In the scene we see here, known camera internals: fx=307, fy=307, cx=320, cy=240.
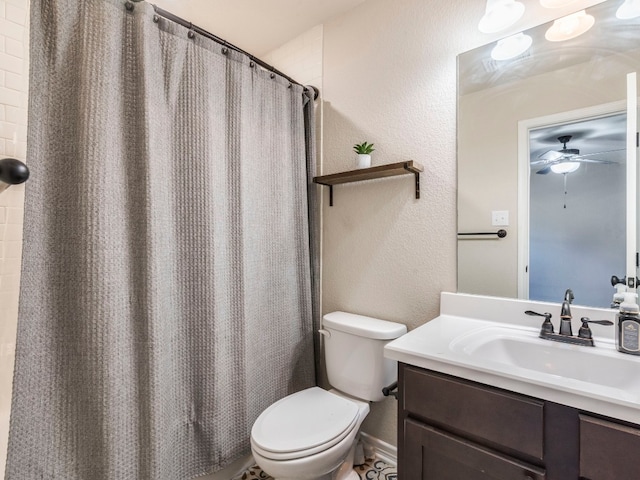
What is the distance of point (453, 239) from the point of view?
1402mm

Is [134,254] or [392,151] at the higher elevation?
[392,151]

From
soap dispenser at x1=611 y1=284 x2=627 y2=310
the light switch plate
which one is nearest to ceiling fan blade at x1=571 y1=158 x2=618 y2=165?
the light switch plate

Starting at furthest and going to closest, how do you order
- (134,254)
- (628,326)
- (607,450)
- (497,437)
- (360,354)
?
1. (360,354)
2. (134,254)
3. (628,326)
4. (497,437)
5. (607,450)

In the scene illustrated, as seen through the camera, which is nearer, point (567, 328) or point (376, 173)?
point (567, 328)

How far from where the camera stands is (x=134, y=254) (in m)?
1.13

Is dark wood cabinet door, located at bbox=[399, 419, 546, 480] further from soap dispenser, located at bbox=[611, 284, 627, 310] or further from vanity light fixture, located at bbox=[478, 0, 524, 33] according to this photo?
vanity light fixture, located at bbox=[478, 0, 524, 33]

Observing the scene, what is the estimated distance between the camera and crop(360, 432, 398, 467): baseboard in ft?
5.16

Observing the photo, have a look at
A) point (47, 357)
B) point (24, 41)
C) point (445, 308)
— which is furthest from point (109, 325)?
point (445, 308)

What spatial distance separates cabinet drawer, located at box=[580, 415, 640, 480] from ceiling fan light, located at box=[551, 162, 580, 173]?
86 cm

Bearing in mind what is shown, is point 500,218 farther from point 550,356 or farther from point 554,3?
point 554,3

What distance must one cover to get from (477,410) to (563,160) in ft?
3.18

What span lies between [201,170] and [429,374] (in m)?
1.16

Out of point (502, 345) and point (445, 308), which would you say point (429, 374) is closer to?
point (502, 345)

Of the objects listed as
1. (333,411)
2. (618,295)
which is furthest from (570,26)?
(333,411)
